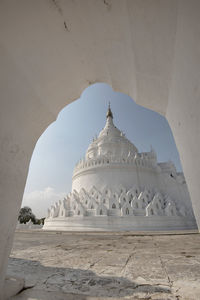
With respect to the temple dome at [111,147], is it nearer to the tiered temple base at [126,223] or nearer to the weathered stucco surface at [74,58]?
the tiered temple base at [126,223]

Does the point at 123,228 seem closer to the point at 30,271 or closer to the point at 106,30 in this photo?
the point at 30,271

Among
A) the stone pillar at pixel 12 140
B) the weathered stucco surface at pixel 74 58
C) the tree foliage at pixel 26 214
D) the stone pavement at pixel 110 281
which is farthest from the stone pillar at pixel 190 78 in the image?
the tree foliage at pixel 26 214

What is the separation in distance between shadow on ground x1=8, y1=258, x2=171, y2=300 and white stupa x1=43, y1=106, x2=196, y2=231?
14.4m

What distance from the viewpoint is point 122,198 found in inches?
701

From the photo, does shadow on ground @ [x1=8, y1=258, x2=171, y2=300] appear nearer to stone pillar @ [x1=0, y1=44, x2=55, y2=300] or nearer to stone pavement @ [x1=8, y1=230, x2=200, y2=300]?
stone pavement @ [x1=8, y1=230, x2=200, y2=300]

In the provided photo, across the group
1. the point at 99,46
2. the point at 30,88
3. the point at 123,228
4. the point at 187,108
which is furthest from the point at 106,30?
the point at 123,228

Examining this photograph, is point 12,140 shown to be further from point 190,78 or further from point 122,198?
point 122,198

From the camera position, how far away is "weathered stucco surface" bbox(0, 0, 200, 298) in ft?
4.50

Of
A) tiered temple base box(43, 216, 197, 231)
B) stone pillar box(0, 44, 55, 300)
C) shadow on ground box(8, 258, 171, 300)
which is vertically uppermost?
stone pillar box(0, 44, 55, 300)

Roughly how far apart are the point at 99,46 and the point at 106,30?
0.22 metres

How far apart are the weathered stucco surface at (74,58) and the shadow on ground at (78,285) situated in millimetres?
413

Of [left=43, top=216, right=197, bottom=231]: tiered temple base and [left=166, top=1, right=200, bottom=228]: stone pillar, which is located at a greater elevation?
[left=166, top=1, right=200, bottom=228]: stone pillar

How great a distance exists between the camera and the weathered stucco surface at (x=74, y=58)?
1.37 m

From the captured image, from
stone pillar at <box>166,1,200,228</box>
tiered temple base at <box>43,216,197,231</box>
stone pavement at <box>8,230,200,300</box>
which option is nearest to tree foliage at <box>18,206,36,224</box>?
tiered temple base at <box>43,216,197,231</box>
